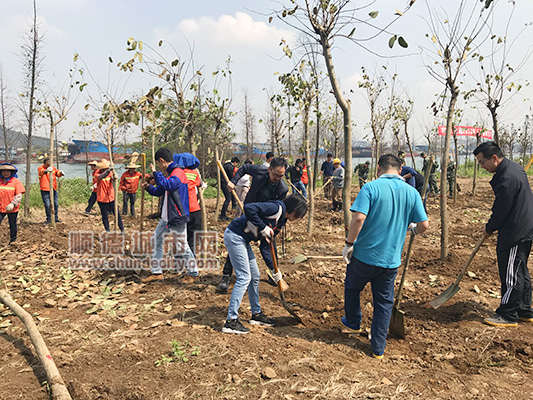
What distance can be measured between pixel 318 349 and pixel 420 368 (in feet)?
2.80

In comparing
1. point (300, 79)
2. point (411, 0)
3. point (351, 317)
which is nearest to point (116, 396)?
point (351, 317)

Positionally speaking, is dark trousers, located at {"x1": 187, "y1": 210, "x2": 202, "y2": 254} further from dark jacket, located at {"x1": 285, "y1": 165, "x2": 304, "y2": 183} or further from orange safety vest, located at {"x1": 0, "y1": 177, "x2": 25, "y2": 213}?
dark jacket, located at {"x1": 285, "y1": 165, "x2": 304, "y2": 183}

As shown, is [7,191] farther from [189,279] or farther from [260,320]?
[260,320]

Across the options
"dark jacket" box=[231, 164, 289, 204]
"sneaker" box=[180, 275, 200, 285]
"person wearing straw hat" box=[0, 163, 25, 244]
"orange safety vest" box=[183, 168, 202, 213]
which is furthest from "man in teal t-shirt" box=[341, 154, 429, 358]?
"person wearing straw hat" box=[0, 163, 25, 244]

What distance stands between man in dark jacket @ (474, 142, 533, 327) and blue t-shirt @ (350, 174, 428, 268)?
4.43 ft

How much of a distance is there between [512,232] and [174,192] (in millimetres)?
3975

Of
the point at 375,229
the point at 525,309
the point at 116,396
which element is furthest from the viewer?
the point at 525,309

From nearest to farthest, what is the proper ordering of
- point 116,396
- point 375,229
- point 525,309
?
point 116,396, point 375,229, point 525,309

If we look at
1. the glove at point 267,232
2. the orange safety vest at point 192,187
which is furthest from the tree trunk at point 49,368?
the orange safety vest at point 192,187

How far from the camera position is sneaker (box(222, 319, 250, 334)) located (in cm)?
344

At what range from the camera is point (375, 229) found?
10.0 ft

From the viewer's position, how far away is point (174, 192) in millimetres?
4781

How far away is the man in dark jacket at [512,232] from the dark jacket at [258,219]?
2.34 meters

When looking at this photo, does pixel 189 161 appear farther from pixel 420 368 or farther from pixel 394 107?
pixel 394 107
